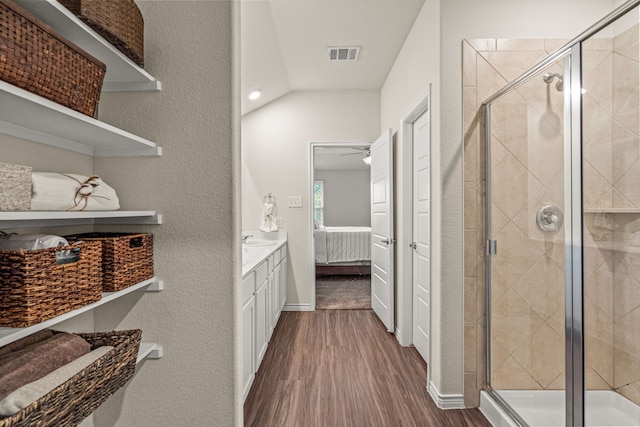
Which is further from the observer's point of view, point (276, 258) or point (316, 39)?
point (276, 258)

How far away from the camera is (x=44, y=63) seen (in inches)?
34.9

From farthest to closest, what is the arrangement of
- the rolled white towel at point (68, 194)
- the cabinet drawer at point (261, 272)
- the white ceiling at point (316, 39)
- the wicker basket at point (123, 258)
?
the white ceiling at point (316, 39)
the cabinet drawer at point (261, 272)
the wicker basket at point (123, 258)
the rolled white towel at point (68, 194)

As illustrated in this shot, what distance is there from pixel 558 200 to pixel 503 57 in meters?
0.97

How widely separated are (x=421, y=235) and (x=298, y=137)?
208 cm

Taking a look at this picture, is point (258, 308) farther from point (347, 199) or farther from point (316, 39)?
point (347, 199)

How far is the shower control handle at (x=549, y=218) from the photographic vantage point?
1.66 m

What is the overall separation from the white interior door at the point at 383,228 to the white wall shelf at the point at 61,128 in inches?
96.0

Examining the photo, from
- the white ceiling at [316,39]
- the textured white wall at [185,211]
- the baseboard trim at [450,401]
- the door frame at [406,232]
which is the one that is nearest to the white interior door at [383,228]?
the door frame at [406,232]

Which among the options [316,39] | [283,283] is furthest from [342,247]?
[316,39]

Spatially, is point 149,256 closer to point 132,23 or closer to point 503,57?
point 132,23

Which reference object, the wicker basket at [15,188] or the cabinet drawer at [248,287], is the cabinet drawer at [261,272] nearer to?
the cabinet drawer at [248,287]

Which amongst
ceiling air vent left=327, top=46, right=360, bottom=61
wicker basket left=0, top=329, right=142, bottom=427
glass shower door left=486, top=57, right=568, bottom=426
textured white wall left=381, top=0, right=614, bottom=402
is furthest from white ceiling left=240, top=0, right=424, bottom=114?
wicker basket left=0, top=329, right=142, bottom=427

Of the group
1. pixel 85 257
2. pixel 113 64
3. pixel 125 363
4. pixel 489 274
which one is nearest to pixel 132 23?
pixel 113 64

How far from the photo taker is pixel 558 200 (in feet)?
5.38
